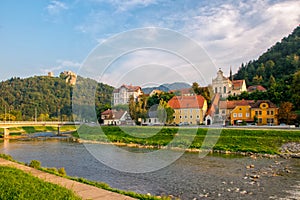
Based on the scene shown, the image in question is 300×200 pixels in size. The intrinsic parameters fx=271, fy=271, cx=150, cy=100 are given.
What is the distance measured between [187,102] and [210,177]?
29.1 metres

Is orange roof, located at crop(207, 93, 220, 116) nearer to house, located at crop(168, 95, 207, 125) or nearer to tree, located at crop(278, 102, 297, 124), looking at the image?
house, located at crop(168, 95, 207, 125)

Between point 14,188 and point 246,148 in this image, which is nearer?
point 14,188

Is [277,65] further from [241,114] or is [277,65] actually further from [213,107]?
[213,107]

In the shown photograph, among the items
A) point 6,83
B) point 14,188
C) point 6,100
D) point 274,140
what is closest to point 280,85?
point 274,140

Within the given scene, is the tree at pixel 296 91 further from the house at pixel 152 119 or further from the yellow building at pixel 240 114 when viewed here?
the house at pixel 152 119

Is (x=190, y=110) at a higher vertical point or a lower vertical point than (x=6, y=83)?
lower

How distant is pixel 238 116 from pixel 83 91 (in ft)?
130

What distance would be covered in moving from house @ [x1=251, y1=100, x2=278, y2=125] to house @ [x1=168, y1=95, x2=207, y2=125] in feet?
30.4

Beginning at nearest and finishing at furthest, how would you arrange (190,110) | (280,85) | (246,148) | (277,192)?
(277,192), (246,148), (190,110), (280,85)

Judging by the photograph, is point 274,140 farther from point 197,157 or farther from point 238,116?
point 238,116

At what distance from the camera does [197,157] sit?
2645cm

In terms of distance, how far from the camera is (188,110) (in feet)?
173

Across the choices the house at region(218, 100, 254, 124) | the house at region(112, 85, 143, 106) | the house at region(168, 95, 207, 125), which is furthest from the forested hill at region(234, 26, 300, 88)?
the house at region(112, 85, 143, 106)

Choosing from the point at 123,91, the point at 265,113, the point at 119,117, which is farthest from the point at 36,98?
the point at 123,91
